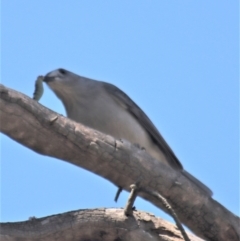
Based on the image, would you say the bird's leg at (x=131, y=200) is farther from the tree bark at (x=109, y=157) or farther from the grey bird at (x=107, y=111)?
the grey bird at (x=107, y=111)

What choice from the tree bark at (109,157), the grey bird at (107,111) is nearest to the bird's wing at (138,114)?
the grey bird at (107,111)

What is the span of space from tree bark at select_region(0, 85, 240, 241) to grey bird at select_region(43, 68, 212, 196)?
1.56 m

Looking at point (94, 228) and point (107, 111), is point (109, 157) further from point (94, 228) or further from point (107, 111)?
point (107, 111)

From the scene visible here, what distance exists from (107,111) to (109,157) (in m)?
2.43

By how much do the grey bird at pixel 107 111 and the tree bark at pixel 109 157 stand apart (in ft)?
5.10

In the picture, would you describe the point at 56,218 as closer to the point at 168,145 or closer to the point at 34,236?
the point at 34,236

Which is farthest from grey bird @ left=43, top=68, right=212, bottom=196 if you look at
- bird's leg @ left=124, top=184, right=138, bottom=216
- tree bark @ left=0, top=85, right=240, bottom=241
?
bird's leg @ left=124, top=184, right=138, bottom=216

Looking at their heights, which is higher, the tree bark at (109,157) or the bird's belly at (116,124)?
the bird's belly at (116,124)

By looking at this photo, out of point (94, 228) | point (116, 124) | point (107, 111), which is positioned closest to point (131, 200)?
point (94, 228)

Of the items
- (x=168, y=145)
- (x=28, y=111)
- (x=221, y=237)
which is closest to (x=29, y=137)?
(x=28, y=111)

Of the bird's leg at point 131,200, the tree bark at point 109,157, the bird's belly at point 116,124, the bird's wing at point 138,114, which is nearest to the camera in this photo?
the bird's leg at point 131,200

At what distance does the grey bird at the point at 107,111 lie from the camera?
23.0 feet

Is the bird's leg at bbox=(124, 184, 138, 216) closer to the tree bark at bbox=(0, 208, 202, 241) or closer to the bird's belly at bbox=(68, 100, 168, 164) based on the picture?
the tree bark at bbox=(0, 208, 202, 241)

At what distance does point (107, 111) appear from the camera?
7.17m
